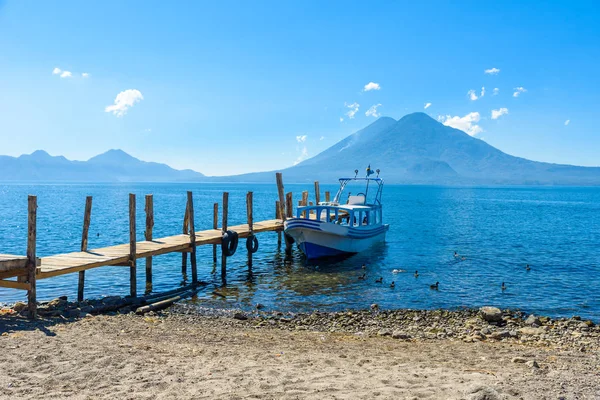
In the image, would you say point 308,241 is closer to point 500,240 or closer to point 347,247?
point 347,247

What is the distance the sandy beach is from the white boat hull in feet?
43.0

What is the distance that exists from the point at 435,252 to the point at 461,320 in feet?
58.7

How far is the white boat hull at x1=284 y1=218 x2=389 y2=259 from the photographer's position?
26641 millimetres

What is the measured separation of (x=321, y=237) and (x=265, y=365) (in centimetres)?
1772

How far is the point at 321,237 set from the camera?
1073 inches

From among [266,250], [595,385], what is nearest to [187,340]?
[595,385]

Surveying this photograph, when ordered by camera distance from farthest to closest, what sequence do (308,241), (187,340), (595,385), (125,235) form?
(125,235)
(308,241)
(187,340)
(595,385)

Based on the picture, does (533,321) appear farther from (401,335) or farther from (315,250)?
(315,250)

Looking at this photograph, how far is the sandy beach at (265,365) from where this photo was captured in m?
8.15

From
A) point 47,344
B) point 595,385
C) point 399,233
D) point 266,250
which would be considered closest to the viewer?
point 595,385

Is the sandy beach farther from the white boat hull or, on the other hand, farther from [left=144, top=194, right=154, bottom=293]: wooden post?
the white boat hull

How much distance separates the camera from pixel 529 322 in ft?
51.7

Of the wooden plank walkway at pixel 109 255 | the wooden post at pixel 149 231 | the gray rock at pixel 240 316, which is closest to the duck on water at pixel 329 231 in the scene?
the wooden plank walkway at pixel 109 255

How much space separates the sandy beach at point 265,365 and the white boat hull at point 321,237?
1310 cm
